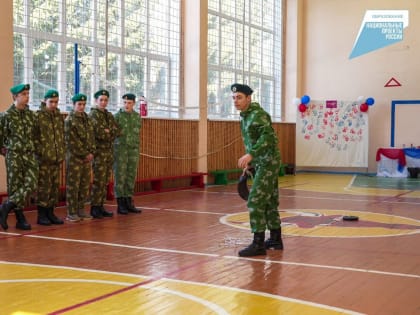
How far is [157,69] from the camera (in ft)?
40.0

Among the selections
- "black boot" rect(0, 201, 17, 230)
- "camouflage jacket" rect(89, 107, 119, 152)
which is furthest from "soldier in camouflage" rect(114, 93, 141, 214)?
"black boot" rect(0, 201, 17, 230)

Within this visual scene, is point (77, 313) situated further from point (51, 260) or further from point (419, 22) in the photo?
point (419, 22)

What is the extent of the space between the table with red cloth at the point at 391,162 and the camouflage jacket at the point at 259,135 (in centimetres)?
1066

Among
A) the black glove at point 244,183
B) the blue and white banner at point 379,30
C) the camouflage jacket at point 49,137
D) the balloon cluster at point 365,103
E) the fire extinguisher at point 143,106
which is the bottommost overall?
the black glove at point 244,183

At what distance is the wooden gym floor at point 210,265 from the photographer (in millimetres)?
3857

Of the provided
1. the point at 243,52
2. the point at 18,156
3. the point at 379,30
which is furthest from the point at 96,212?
the point at 379,30

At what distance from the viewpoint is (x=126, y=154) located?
8188 mm

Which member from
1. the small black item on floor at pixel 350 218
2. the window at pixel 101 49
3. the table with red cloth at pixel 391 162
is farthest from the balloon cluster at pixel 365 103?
the small black item on floor at pixel 350 218

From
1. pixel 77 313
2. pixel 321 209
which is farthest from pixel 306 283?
pixel 321 209

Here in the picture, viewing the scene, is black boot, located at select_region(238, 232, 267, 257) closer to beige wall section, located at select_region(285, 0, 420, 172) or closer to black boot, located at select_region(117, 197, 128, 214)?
black boot, located at select_region(117, 197, 128, 214)

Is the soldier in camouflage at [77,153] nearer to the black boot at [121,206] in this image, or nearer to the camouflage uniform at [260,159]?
the black boot at [121,206]

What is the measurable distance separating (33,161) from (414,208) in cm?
556

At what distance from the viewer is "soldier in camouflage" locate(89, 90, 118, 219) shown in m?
7.77

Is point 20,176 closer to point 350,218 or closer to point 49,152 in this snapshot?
point 49,152
